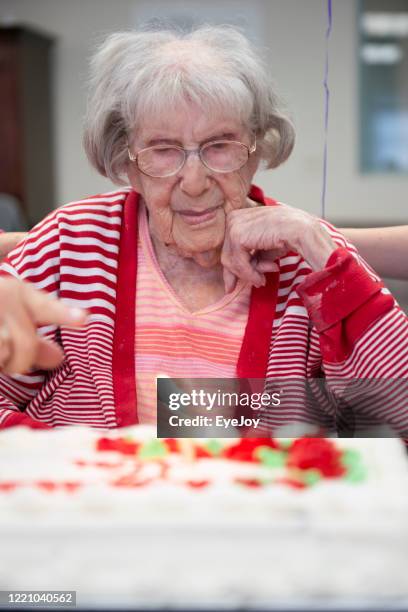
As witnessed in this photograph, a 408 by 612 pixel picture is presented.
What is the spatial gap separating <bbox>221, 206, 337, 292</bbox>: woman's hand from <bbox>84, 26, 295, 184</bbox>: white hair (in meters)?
0.10

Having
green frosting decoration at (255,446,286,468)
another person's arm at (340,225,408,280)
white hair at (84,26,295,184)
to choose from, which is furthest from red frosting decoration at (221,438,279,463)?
another person's arm at (340,225,408,280)

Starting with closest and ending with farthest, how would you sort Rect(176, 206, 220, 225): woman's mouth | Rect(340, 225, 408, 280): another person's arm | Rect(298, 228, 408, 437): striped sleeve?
Rect(298, 228, 408, 437): striped sleeve, Rect(176, 206, 220, 225): woman's mouth, Rect(340, 225, 408, 280): another person's arm

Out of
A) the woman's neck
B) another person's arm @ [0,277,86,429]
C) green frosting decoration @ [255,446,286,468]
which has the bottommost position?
green frosting decoration @ [255,446,286,468]

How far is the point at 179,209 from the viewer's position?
989 mm

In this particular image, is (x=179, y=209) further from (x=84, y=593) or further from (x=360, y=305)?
(x=84, y=593)

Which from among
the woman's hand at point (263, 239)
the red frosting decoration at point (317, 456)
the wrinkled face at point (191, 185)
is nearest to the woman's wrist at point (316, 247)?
the woman's hand at point (263, 239)

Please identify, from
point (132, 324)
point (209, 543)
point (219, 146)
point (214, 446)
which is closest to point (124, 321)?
point (132, 324)

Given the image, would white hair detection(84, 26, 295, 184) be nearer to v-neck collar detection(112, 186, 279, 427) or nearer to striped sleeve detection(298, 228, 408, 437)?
v-neck collar detection(112, 186, 279, 427)

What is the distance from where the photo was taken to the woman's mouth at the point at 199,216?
99cm

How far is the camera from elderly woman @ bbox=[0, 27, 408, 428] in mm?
895

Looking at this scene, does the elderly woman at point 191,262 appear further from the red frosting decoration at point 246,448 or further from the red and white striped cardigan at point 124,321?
the red frosting decoration at point 246,448

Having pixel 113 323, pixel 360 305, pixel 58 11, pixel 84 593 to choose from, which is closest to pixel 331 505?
pixel 84 593

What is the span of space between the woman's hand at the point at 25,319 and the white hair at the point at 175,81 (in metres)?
0.39

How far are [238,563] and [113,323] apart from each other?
49 centimetres
